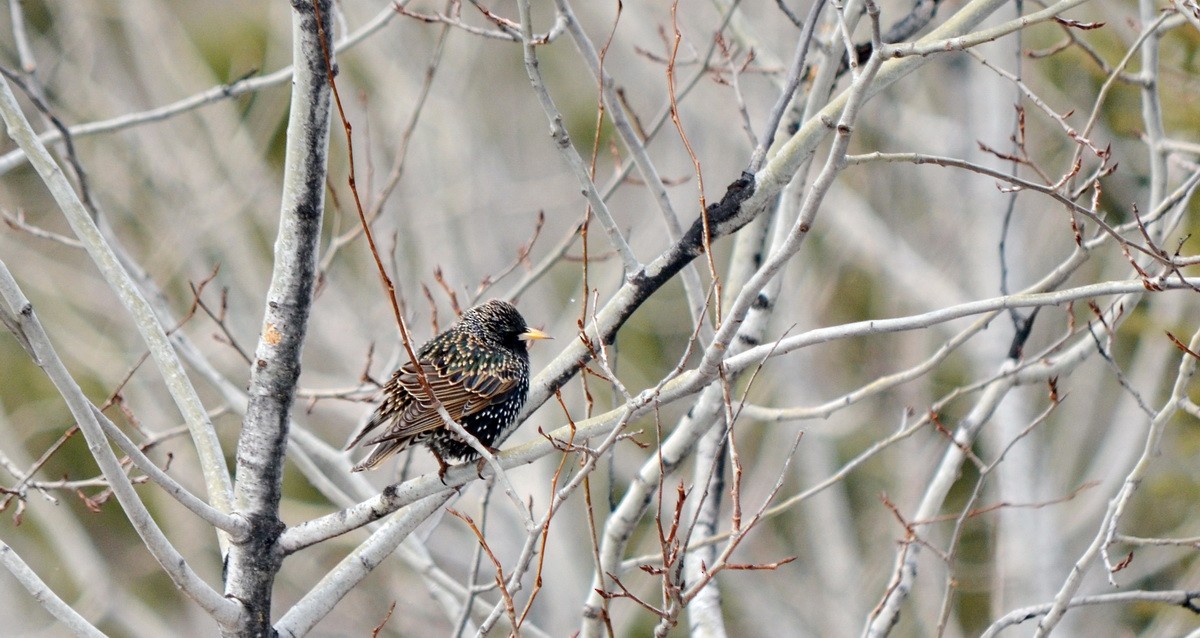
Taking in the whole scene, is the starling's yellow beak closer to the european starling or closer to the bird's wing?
the european starling

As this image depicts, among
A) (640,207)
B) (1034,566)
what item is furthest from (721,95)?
(1034,566)

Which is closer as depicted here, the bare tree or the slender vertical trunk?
the slender vertical trunk

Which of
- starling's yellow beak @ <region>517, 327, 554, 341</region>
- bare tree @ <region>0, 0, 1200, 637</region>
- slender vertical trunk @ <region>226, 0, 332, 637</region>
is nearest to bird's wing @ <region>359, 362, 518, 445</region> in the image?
starling's yellow beak @ <region>517, 327, 554, 341</region>

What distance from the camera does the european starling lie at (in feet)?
13.7

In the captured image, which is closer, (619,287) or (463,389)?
(463,389)

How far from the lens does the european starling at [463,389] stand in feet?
13.7

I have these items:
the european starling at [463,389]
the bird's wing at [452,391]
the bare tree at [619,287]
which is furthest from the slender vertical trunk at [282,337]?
the bare tree at [619,287]

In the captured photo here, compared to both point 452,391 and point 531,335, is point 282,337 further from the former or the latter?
point 531,335

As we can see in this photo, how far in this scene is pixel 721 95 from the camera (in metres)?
11.5

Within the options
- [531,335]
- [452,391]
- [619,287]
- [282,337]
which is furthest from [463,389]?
[619,287]

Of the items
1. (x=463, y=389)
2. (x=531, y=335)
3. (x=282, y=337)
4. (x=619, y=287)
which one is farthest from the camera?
(x=619, y=287)

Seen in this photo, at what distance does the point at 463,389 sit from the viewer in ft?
14.8

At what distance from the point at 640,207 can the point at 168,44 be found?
5.79 metres

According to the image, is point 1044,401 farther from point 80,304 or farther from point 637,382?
point 80,304
